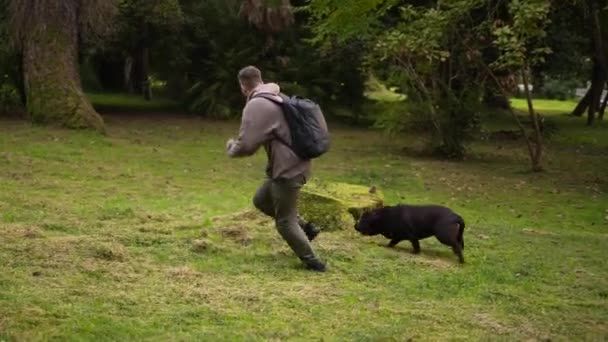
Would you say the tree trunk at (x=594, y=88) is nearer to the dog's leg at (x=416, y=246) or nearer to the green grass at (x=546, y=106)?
the green grass at (x=546, y=106)

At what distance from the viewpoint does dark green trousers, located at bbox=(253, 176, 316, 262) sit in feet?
25.2

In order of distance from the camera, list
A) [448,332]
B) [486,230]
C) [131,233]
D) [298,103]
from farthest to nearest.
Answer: [486,230] → [131,233] → [298,103] → [448,332]

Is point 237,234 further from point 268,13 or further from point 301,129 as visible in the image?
point 268,13

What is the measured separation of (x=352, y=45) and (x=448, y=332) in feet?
68.2

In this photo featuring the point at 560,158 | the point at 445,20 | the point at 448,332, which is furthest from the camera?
the point at 560,158

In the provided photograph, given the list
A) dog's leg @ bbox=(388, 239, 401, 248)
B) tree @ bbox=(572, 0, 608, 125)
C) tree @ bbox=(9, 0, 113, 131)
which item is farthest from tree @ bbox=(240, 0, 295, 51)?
dog's leg @ bbox=(388, 239, 401, 248)

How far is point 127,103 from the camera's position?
106 ft

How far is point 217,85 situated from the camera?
28.5m

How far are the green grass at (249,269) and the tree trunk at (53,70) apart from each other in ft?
16.1

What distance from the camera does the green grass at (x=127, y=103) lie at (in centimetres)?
3030

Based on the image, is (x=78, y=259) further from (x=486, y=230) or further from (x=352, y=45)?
(x=352, y=45)

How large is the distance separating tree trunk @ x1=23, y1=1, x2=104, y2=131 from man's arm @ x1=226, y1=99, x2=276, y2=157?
1443 cm

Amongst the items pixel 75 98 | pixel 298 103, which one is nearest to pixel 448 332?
pixel 298 103

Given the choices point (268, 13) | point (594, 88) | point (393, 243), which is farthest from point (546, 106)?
point (393, 243)
